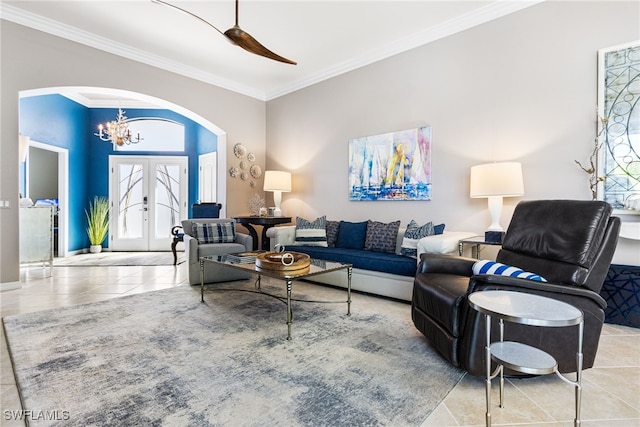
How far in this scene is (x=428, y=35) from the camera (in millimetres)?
3863

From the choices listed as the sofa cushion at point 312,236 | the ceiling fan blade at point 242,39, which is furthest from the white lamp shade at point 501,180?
the ceiling fan blade at point 242,39

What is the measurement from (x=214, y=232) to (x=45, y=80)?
276 centimetres

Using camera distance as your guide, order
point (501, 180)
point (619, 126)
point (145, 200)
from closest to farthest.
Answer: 1. point (619, 126)
2. point (501, 180)
3. point (145, 200)

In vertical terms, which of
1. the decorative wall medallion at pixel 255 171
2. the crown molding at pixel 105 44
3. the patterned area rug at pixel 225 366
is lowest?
the patterned area rug at pixel 225 366

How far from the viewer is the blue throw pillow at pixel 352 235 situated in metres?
4.13

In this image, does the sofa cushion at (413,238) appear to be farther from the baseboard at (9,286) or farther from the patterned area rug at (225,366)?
the baseboard at (9,286)

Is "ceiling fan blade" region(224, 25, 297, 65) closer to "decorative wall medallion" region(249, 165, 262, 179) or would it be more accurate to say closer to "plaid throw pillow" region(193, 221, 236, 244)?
"plaid throw pillow" region(193, 221, 236, 244)

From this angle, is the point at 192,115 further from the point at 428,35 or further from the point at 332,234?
the point at 428,35

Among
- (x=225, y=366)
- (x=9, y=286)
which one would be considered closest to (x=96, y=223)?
(x=9, y=286)

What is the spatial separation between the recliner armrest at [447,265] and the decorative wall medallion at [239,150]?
4.17m

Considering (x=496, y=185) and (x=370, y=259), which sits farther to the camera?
(x=370, y=259)

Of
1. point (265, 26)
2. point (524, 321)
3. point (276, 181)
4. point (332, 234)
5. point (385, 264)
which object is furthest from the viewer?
point (276, 181)

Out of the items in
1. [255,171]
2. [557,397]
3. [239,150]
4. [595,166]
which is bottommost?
[557,397]

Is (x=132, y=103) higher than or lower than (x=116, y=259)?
higher
